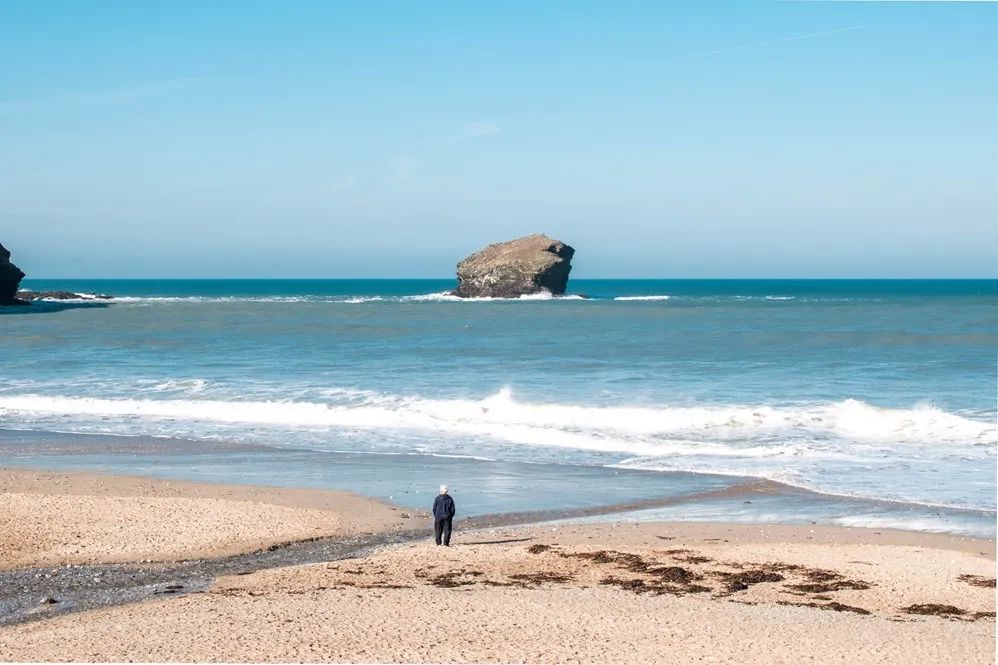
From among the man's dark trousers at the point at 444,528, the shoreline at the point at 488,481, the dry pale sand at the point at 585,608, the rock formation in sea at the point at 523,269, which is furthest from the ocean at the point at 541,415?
the rock formation in sea at the point at 523,269

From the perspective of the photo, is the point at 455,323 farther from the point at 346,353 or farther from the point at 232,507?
the point at 232,507

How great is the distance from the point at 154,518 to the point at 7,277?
87.1 metres

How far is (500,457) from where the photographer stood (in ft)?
82.2

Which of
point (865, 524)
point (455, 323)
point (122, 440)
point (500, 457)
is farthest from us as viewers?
point (455, 323)

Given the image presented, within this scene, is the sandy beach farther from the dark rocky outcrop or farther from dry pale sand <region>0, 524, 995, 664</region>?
the dark rocky outcrop

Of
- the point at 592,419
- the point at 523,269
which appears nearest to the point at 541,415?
the point at 592,419

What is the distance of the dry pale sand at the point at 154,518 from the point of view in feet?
51.6

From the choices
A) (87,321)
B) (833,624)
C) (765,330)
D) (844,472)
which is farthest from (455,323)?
(833,624)

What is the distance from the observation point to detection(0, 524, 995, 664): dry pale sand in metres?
11.1

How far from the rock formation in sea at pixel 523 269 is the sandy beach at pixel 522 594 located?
4288 inches

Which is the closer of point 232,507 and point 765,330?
point 232,507

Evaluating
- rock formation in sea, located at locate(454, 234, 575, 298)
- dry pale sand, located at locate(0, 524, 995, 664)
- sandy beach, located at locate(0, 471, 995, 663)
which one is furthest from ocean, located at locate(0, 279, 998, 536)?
rock formation in sea, located at locate(454, 234, 575, 298)

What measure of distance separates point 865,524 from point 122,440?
18.4m

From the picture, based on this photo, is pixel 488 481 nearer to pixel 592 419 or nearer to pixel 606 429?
pixel 606 429
